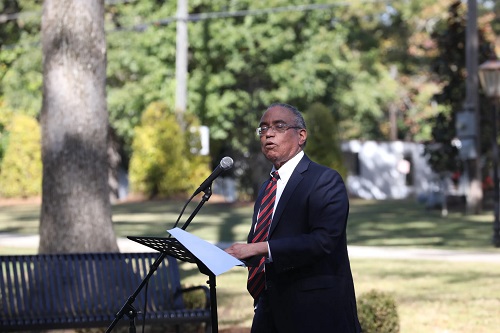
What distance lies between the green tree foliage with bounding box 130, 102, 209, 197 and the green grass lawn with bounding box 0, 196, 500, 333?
24.3ft

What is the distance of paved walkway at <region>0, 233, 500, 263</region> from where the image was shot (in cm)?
1755

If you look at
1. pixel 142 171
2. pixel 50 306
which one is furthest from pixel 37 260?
pixel 142 171

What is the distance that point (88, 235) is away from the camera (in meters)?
11.0

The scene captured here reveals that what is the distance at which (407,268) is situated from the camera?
1590cm

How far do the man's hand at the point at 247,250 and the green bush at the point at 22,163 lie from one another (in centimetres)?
3914

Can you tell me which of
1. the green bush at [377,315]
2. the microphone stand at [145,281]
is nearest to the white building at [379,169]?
the green bush at [377,315]

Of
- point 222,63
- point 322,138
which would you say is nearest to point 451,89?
point 322,138

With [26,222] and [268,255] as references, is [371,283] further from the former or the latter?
[26,222]

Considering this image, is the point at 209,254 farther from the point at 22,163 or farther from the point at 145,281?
the point at 22,163

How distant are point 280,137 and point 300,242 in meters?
0.51

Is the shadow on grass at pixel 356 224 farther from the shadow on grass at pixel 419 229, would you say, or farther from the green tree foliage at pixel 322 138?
the green tree foliage at pixel 322 138

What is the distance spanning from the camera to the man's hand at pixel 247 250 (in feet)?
16.9

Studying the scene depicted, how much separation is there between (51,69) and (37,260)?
234cm

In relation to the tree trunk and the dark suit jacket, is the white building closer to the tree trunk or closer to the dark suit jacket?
the tree trunk
